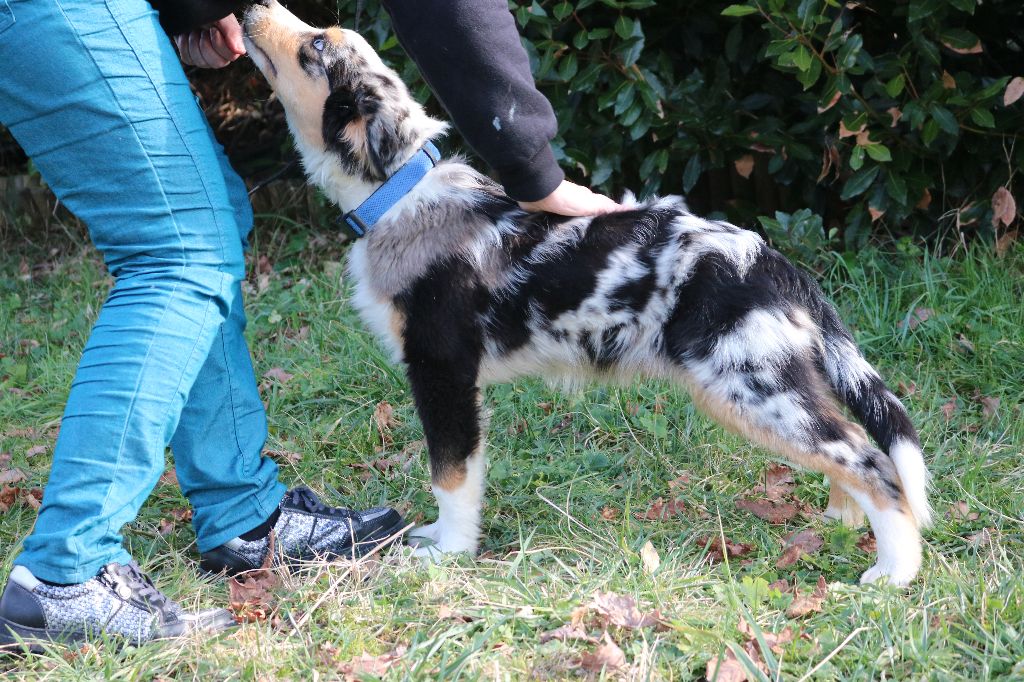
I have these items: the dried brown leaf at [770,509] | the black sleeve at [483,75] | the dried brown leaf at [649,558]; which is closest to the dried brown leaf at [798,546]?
the dried brown leaf at [770,509]

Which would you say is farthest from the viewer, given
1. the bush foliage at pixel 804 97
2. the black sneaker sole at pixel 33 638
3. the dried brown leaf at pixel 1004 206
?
the dried brown leaf at pixel 1004 206

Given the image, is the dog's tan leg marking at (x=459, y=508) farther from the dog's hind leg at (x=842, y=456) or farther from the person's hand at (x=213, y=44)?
the person's hand at (x=213, y=44)

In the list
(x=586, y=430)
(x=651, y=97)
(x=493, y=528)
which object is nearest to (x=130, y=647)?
(x=493, y=528)

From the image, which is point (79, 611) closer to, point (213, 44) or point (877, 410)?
point (213, 44)

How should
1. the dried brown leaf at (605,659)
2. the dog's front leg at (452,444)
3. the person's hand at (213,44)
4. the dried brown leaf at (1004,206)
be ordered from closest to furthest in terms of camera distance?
1. the dried brown leaf at (605,659)
2. the person's hand at (213,44)
3. the dog's front leg at (452,444)
4. the dried brown leaf at (1004,206)

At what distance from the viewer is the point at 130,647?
2281 millimetres

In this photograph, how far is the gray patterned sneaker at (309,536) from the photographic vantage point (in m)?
2.77

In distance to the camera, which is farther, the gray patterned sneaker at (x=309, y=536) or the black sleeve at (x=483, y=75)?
the gray patterned sneaker at (x=309, y=536)

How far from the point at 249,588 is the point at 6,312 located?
11.4ft

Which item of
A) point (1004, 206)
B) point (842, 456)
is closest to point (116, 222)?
point (842, 456)

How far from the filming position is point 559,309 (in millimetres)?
2926

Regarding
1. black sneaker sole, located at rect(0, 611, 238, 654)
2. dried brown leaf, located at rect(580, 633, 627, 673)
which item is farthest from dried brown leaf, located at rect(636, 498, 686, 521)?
black sneaker sole, located at rect(0, 611, 238, 654)

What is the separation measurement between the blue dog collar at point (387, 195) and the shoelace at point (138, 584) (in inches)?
47.6

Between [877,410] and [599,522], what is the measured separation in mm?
884
